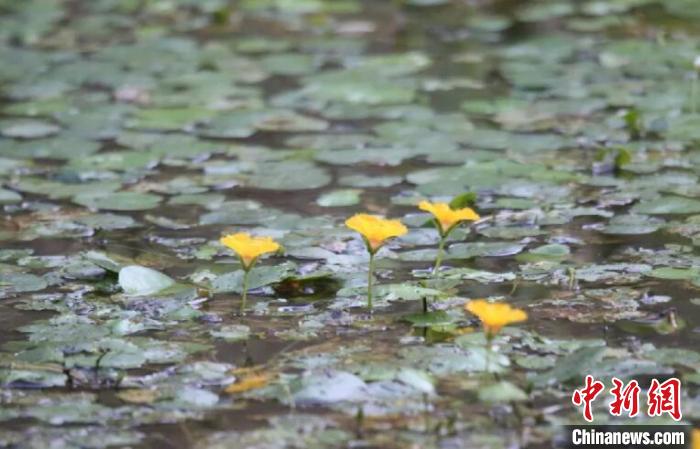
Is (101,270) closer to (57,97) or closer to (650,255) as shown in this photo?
(650,255)

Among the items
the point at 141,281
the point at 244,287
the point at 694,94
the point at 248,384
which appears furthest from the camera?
the point at 694,94

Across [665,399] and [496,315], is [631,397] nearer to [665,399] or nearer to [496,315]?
[665,399]

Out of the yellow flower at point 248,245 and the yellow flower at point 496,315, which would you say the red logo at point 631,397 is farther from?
the yellow flower at point 248,245

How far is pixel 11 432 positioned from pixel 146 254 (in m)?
0.85

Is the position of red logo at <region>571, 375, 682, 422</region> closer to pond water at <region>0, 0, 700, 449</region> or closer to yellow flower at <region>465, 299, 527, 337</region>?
pond water at <region>0, 0, 700, 449</region>

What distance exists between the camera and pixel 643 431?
6.01 ft

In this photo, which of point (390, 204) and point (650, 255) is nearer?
point (650, 255)

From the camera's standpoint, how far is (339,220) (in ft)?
9.44

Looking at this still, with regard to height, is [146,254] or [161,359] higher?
[146,254]

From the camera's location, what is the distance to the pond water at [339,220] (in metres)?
1.95

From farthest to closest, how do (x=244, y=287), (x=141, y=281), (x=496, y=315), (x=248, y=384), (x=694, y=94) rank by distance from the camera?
(x=694, y=94)
(x=141, y=281)
(x=244, y=287)
(x=248, y=384)
(x=496, y=315)

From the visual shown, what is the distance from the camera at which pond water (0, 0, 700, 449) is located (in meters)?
1.95

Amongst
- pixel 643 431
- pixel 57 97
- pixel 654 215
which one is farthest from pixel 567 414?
pixel 57 97

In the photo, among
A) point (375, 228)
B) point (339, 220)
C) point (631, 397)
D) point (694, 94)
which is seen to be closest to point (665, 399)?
point (631, 397)
